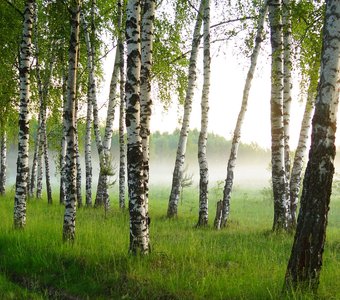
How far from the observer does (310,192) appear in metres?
5.17

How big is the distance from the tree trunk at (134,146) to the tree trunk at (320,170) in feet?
9.96

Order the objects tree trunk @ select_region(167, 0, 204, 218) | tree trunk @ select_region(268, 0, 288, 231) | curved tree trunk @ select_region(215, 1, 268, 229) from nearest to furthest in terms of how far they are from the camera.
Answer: tree trunk @ select_region(268, 0, 288, 231), curved tree trunk @ select_region(215, 1, 268, 229), tree trunk @ select_region(167, 0, 204, 218)

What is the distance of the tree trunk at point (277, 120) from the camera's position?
446 inches

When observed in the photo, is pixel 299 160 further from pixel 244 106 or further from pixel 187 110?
pixel 187 110

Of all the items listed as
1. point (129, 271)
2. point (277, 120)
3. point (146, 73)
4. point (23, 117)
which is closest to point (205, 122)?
point (277, 120)

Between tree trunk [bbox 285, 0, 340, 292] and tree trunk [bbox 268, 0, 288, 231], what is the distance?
6166mm

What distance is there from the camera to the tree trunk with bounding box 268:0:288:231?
1133 cm

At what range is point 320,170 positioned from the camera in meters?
5.13

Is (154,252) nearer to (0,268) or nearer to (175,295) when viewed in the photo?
(175,295)

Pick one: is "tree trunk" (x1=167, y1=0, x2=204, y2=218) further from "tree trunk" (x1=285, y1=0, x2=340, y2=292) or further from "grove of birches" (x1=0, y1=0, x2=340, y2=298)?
"tree trunk" (x1=285, y1=0, x2=340, y2=292)

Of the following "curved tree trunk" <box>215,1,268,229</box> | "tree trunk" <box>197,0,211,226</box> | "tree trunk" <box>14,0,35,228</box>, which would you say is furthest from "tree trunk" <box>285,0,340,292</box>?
"tree trunk" <box>197,0,211,226</box>

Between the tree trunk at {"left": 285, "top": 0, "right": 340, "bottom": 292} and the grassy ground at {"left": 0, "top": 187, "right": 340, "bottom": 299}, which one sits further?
the grassy ground at {"left": 0, "top": 187, "right": 340, "bottom": 299}

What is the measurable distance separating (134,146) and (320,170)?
343 centimetres

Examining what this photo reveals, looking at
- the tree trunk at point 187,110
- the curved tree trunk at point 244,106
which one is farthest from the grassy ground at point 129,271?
the tree trunk at point 187,110
